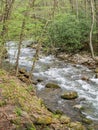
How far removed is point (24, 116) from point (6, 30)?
17.1ft

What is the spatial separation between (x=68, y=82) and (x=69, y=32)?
8.42 m

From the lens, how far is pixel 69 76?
19.3m

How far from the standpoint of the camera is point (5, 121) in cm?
857

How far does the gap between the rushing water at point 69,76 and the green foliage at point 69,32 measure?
1891 mm

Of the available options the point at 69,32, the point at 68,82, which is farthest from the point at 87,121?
the point at 69,32

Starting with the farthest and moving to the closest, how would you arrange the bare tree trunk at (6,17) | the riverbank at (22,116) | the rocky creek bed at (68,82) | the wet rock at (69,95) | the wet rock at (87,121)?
1. the wet rock at (69,95)
2. the rocky creek bed at (68,82)
3. the bare tree trunk at (6,17)
4. the wet rock at (87,121)
5. the riverbank at (22,116)

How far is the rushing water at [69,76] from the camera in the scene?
1418cm

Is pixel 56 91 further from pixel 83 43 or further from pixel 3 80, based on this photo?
pixel 83 43

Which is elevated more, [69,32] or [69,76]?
[69,32]

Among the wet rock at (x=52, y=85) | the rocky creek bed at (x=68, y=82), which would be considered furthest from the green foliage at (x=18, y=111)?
the wet rock at (x=52, y=85)

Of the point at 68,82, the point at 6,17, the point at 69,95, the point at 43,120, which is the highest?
the point at 6,17

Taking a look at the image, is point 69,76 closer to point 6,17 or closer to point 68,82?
point 68,82

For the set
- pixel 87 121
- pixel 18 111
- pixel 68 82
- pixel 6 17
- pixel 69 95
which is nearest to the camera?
pixel 18 111

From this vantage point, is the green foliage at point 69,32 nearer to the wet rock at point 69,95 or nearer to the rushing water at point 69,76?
the rushing water at point 69,76
